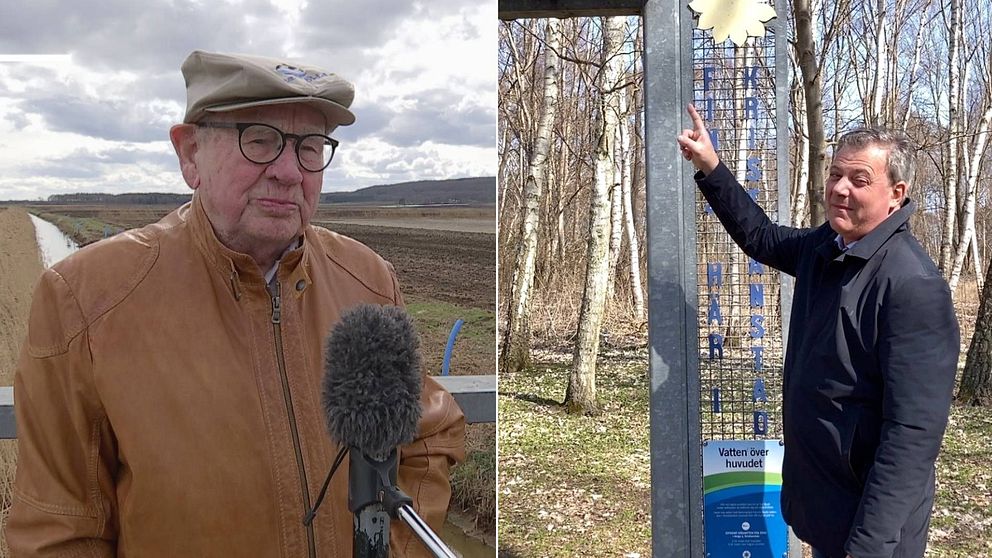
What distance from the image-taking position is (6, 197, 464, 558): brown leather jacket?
4.18 feet

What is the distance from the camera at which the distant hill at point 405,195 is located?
7.79 feet

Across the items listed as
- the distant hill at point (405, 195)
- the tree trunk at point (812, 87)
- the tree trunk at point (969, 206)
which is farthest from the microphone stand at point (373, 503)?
the tree trunk at point (969, 206)

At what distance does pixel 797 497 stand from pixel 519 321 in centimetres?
633

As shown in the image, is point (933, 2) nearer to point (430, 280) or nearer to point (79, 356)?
point (430, 280)

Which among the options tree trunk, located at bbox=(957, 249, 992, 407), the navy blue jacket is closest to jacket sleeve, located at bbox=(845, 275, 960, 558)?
the navy blue jacket

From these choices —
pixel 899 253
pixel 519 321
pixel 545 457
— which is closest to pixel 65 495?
pixel 899 253

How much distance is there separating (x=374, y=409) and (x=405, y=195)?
1.97 meters

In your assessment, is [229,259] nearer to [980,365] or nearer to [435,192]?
[435,192]

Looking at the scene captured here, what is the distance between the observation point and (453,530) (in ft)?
9.22

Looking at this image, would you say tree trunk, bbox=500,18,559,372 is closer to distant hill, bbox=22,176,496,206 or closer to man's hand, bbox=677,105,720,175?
distant hill, bbox=22,176,496,206

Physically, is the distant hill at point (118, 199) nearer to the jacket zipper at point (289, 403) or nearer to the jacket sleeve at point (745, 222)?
the jacket zipper at point (289, 403)

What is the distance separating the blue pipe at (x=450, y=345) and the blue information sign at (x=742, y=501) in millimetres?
864

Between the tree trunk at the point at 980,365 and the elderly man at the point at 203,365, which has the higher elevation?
the elderly man at the point at 203,365

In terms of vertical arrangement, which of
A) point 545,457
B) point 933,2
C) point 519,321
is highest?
point 933,2
